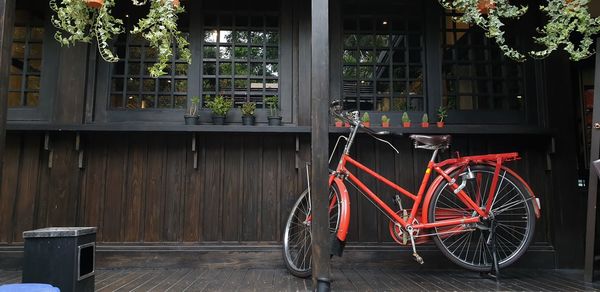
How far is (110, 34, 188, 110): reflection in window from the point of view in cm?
394

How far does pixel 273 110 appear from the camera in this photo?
3.85 meters

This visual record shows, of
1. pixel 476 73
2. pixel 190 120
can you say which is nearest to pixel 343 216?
pixel 190 120

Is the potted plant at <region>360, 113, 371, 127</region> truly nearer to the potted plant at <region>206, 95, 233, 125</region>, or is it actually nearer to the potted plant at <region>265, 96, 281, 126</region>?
the potted plant at <region>265, 96, 281, 126</region>

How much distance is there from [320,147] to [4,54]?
2.07 m

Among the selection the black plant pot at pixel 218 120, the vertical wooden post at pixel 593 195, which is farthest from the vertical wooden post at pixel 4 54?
the vertical wooden post at pixel 593 195

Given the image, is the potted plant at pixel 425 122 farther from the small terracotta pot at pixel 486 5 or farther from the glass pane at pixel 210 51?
the glass pane at pixel 210 51

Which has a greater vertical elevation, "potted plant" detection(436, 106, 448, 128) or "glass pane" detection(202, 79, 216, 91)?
"glass pane" detection(202, 79, 216, 91)

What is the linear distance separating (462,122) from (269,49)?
2.01 metres

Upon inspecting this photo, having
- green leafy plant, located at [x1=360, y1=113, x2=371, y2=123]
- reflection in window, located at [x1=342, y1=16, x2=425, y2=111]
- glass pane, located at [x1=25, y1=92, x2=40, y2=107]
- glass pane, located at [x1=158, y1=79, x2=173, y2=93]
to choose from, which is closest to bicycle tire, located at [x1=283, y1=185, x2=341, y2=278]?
green leafy plant, located at [x1=360, y1=113, x2=371, y2=123]

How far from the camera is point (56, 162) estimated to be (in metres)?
3.78

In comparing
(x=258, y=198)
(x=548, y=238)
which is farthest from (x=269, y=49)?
(x=548, y=238)

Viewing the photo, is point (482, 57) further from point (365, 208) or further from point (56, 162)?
point (56, 162)

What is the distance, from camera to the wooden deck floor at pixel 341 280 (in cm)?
303

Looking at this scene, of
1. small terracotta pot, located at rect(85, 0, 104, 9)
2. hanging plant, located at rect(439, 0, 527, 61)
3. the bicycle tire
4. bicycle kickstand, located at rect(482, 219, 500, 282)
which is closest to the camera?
small terracotta pot, located at rect(85, 0, 104, 9)
